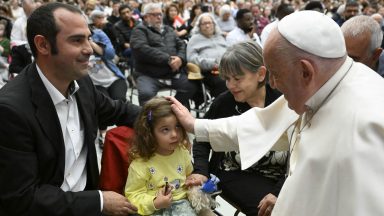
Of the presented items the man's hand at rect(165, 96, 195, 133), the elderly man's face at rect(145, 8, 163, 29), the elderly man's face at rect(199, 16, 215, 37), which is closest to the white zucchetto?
the man's hand at rect(165, 96, 195, 133)

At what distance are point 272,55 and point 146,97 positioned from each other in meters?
3.50

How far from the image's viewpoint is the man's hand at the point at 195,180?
6.98 ft

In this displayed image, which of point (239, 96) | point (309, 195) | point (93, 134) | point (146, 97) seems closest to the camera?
point (309, 195)

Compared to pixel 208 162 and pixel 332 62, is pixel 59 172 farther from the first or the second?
pixel 332 62

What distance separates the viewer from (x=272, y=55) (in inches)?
54.2

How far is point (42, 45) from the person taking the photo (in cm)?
189

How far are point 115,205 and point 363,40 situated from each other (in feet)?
5.48

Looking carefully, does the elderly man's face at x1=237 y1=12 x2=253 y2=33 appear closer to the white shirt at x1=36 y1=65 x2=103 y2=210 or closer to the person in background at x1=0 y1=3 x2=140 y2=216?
the person in background at x1=0 y1=3 x2=140 y2=216

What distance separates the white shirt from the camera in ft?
6.29

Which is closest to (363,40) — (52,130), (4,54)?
(52,130)

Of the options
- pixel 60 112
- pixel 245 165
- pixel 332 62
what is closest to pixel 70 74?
pixel 60 112

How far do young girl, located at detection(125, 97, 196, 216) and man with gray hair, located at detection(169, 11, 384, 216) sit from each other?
2.42ft

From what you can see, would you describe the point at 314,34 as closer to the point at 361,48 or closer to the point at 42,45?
the point at 42,45

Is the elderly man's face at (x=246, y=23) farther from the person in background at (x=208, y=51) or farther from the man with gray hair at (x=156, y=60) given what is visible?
the man with gray hair at (x=156, y=60)
